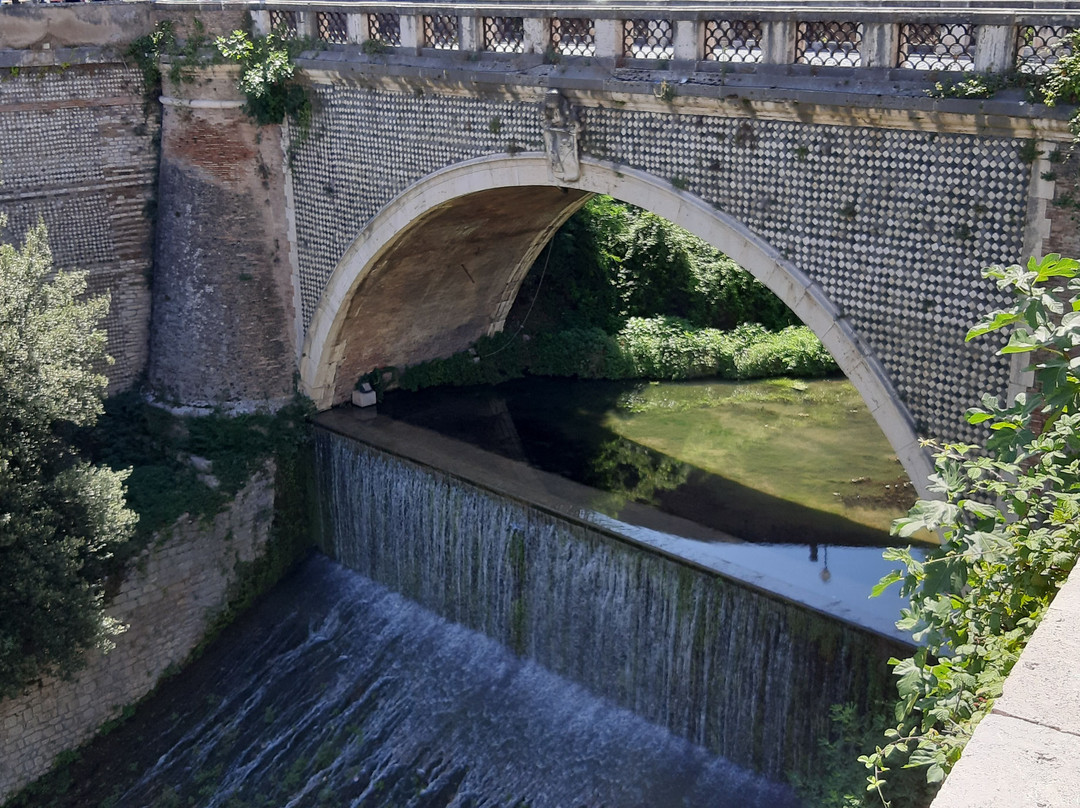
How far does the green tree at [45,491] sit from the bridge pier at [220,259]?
2641 millimetres

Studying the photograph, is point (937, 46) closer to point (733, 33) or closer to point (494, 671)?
point (733, 33)

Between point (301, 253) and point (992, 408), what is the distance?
10271mm

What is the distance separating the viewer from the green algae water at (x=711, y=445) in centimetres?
1081

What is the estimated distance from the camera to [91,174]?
13.8m

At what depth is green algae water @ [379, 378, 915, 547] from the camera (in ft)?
35.5

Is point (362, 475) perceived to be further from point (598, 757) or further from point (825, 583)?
point (825, 583)

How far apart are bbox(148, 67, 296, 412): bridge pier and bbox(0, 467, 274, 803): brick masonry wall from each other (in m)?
1.45

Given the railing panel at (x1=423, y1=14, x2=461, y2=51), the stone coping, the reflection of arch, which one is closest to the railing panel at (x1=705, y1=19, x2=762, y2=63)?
the reflection of arch

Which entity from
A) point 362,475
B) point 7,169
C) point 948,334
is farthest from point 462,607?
point 7,169

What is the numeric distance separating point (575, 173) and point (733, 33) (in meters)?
1.98

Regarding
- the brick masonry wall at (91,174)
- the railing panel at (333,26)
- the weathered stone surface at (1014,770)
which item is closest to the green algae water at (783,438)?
the railing panel at (333,26)

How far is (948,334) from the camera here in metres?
7.88

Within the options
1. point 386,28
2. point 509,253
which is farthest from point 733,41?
point 509,253

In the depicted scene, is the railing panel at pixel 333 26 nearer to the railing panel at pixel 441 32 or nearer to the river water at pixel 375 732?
the railing panel at pixel 441 32
